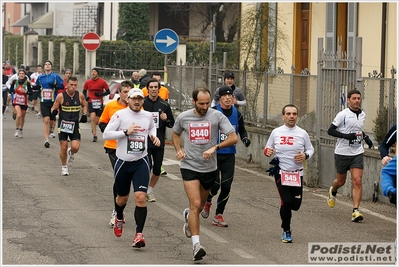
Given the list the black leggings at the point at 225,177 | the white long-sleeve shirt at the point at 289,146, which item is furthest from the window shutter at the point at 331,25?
the white long-sleeve shirt at the point at 289,146

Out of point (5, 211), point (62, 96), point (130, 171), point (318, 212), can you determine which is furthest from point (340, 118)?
point (62, 96)

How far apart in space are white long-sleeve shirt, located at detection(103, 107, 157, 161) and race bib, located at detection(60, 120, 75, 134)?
6180 mm

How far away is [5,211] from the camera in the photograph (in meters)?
12.6

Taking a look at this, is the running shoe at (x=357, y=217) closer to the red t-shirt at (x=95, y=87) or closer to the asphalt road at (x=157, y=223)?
the asphalt road at (x=157, y=223)

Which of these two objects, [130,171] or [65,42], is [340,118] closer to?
[130,171]

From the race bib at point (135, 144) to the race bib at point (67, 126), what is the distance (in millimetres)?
6376

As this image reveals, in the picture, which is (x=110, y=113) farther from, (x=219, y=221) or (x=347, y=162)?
(x=347, y=162)

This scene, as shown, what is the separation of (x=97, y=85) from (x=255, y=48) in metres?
4.05

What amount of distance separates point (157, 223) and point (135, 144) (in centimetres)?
164

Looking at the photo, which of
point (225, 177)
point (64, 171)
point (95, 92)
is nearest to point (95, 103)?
point (95, 92)

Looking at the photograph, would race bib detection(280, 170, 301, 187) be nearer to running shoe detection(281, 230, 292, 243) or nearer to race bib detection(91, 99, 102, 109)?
running shoe detection(281, 230, 292, 243)

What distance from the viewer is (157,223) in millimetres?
11906

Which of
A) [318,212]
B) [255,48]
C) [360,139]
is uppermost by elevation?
[255,48]

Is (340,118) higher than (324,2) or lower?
lower
